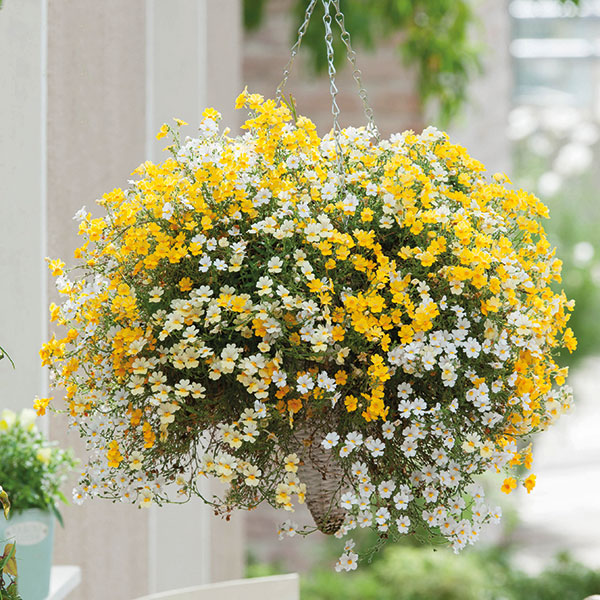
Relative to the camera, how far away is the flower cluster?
0.93 m

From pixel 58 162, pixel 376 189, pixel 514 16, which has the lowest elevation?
pixel 376 189

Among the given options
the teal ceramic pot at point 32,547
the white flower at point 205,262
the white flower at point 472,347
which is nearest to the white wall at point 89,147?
the teal ceramic pot at point 32,547

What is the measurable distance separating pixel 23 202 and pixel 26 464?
443mm

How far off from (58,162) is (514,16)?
4.10m

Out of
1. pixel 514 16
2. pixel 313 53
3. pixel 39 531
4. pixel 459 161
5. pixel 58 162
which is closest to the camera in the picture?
pixel 459 161

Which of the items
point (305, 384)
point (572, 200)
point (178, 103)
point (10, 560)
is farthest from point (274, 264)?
point (572, 200)

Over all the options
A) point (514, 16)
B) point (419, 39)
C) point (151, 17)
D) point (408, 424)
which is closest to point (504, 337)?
point (408, 424)

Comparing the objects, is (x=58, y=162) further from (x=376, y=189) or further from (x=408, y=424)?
(x=408, y=424)

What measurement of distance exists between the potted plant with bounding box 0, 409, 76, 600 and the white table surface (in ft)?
0.20

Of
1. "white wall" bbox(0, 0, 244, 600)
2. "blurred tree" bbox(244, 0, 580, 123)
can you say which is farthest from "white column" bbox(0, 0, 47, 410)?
"blurred tree" bbox(244, 0, 580, 123)

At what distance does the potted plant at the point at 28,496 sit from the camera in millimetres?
1341

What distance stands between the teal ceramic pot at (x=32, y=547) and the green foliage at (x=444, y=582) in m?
2.44

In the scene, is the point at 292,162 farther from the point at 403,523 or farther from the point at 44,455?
the point at 44,455

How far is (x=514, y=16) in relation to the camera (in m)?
5.06
